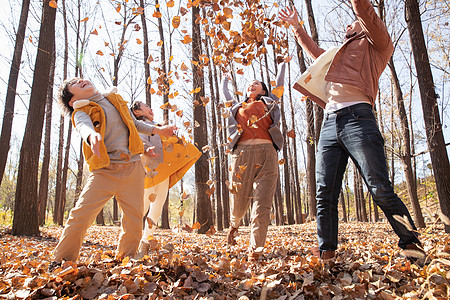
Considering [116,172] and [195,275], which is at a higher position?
[116,172]

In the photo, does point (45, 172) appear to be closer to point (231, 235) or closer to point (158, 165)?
point (158, 165)

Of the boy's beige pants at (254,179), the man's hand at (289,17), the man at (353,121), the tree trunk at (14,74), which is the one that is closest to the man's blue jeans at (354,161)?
the man at (353,121)

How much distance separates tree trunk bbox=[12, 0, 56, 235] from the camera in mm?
5355

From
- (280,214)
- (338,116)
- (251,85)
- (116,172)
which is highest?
(251,85)

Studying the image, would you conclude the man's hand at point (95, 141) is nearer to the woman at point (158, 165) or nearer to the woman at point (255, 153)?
the woman at point (158, 165)

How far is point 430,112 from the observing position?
16.6ft

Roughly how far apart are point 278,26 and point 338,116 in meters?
1.50

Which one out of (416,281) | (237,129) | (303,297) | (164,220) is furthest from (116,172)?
(164,220)

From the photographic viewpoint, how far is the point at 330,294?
5.27 feet

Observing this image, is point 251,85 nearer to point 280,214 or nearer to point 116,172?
point 116,172

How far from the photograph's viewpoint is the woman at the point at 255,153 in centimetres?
292

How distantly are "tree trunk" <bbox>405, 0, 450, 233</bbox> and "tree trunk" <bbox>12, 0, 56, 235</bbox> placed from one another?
6.96 m

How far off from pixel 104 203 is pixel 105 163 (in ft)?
1.06

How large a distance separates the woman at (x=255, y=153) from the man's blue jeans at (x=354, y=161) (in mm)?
618
